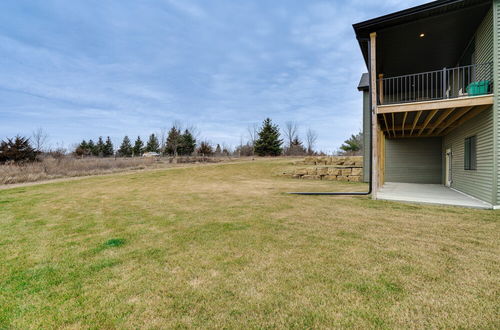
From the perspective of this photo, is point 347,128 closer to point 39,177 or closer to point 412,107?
point 412,107

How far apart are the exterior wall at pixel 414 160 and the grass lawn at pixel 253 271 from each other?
7443 millimetres

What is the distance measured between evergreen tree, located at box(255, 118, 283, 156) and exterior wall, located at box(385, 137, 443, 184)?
66.7ft

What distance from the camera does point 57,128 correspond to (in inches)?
1150

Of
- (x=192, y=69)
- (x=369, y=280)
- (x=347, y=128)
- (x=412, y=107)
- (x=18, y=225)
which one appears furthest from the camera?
(x=347, y=128)

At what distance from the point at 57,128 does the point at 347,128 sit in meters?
43.0

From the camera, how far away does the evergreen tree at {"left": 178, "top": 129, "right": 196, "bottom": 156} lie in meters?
32.6

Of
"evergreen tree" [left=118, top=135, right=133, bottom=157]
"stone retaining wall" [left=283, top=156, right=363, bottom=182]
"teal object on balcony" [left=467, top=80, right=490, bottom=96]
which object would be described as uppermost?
"evergreen tree" [left=118, top=135, right=133, bottom=157]

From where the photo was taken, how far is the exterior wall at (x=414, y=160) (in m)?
11.2

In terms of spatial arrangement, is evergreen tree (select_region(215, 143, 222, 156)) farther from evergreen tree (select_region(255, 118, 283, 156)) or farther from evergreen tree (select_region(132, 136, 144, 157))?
evergreen tree (select_region(132, 136, 144, 157))

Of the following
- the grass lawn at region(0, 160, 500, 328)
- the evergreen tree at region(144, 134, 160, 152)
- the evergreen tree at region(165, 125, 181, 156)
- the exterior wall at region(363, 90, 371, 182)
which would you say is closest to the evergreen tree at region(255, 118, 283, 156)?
the evergreen tree at region(165, 125, 181, 156)

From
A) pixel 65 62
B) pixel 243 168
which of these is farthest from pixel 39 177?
pixel 243 168

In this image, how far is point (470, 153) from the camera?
7344 mm

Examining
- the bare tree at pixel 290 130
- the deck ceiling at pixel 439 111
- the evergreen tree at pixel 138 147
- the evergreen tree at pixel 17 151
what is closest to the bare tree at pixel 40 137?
the evergreen tree at pixel 17 151

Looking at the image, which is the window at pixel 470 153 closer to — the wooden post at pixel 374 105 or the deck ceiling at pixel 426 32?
the wooden post at pixel 374 105
